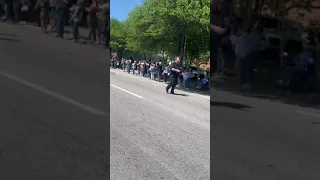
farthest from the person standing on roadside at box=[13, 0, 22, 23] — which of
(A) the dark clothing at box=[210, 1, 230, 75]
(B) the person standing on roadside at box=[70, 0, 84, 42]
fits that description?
(A) the dark clothing at box=[210, 1, 230, 75]

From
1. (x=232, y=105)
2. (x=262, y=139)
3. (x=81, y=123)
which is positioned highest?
(x=232, y=105)

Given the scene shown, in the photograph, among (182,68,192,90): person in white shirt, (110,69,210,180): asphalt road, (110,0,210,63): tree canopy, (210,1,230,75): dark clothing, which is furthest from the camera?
(110,0,210,63): tree canopy

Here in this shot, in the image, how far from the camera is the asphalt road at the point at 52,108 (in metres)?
2.16

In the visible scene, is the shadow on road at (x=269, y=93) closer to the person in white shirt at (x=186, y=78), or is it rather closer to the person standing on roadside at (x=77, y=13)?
the person standing on roadside at (x=77, y=13)

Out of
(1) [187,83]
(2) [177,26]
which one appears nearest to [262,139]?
(1) [187,83]

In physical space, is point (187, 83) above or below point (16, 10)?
below

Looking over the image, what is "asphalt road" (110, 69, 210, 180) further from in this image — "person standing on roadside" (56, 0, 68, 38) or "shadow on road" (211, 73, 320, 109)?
"person standing on roadside" (56, 0, 68, 38)

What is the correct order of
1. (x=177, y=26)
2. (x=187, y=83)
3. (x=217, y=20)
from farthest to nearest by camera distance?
(x=177, y=26) → (x=187, y=83) → (x=217, y=20)

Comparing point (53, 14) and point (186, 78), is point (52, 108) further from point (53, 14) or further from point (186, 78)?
point (186, 78)

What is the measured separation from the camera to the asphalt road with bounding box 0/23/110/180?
2.16m

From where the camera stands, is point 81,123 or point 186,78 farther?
point 186,78

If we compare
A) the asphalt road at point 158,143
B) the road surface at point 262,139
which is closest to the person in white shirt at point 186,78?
the asphalt road at point 158,143

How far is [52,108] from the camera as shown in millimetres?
2234

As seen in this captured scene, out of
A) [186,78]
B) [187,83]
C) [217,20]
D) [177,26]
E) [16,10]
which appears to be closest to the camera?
[16,10]
